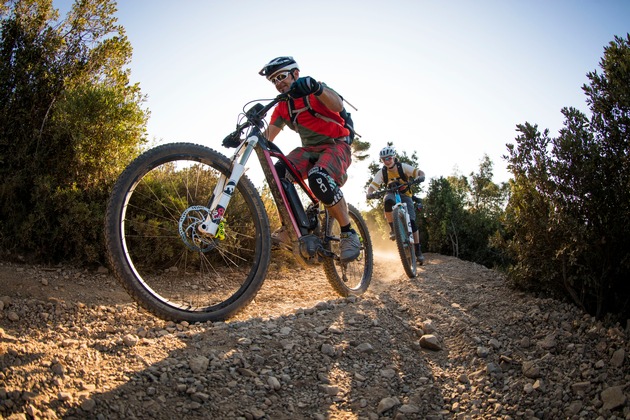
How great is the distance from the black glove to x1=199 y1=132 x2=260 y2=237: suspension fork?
1.64 feet

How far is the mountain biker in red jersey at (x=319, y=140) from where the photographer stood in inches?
160

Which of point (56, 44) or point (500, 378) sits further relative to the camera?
point (56, 44)

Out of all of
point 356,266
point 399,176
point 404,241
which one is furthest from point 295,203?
point 399,176

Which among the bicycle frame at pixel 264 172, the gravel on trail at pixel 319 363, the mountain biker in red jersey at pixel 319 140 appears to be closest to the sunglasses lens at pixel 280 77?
the mountain biker in red jersey at pixel 319 140

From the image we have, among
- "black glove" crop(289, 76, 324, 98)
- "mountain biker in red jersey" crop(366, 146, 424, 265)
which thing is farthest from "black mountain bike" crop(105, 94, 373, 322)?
"mountain biker in red jersey" crop(366, 146, 424, 265)

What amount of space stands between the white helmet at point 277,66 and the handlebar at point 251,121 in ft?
1.53

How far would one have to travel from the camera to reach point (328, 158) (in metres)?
4.34

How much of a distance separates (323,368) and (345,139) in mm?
2579

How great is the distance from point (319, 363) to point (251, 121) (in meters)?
2.11

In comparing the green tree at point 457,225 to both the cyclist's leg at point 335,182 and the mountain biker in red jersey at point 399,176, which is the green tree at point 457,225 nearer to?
the mountain biker in red jersey at point 399,176

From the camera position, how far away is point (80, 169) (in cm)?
620

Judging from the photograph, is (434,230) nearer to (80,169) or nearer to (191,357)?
(80,169)

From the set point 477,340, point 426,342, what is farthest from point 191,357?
point 477,340

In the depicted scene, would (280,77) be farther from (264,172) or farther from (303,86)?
(264,172)
